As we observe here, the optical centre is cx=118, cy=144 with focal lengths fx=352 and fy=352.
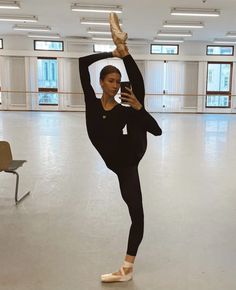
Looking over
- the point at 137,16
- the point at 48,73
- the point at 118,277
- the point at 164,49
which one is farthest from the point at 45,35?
the point at 118,277

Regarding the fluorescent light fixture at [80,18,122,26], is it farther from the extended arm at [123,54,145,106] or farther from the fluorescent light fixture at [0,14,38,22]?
the extended arm at [123,54,145,106]

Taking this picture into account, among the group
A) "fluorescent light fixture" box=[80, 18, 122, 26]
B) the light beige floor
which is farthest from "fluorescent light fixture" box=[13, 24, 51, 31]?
the light beige floor

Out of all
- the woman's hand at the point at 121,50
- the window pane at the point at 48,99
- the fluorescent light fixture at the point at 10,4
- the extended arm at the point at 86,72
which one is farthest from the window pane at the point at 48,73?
the woman's hand at the point at 121,50

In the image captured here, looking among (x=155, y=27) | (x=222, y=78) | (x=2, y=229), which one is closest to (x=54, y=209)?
(x=2, y=229)

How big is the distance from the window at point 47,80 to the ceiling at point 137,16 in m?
1.63

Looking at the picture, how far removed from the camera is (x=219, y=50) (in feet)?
54.3

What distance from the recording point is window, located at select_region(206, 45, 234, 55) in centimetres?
1642

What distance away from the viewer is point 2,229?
10.0ft

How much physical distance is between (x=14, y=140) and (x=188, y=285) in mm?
6267

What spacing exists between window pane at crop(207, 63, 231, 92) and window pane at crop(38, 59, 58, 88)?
7160 mm

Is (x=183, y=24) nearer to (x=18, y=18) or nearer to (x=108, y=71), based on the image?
(x=18, y=18)

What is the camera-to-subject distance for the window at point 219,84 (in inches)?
650

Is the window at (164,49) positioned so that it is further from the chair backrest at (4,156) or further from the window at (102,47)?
the chair backrest at (4,156)

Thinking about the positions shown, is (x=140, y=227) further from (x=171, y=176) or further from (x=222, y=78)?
(x=222, y=78)
